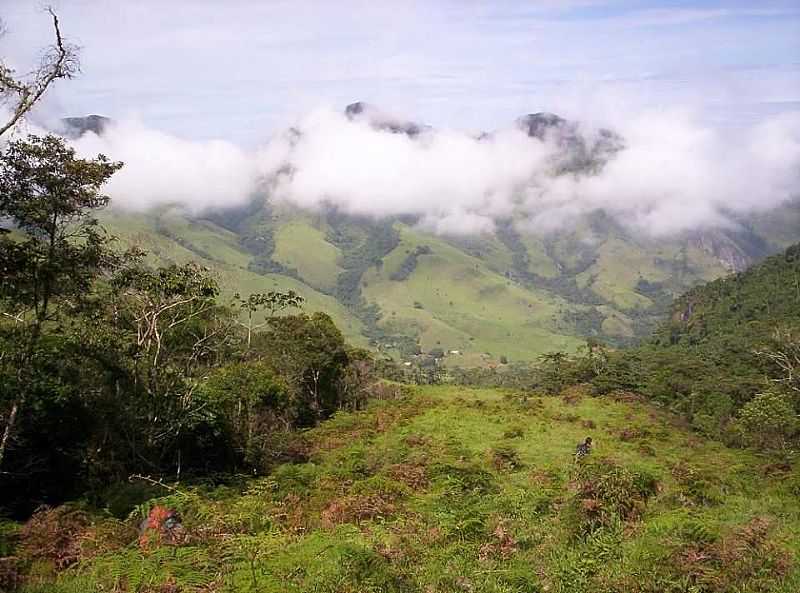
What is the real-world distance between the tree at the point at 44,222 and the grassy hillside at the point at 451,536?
5454 mm

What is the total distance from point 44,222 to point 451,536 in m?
13.7

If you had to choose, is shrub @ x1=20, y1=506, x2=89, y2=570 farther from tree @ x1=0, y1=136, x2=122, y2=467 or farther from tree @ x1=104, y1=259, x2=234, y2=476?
tree @ x1=104, y1=259, x2=234, y2=476

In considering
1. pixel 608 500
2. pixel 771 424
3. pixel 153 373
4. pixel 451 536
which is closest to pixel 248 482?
pixel 153 373

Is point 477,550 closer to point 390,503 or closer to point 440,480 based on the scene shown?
point 390,503

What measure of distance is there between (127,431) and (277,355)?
2477cm

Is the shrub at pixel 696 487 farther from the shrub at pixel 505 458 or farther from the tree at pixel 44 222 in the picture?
the tree at pixel 44 222

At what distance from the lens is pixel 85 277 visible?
1734 cm

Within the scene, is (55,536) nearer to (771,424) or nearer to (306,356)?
(306,356)

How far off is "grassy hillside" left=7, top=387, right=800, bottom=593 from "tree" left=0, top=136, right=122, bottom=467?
5454mm

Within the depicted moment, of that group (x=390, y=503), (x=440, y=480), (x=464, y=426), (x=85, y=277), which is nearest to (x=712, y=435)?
(x=464, y=426)

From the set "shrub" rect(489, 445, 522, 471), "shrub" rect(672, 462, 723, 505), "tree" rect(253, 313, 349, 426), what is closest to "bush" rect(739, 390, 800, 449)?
"shrub" rect(489, 445, 522, 471)

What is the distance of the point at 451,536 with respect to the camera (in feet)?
46.3

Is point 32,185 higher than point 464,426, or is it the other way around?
point 32,185

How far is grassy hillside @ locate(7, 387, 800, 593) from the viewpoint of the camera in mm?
10648
